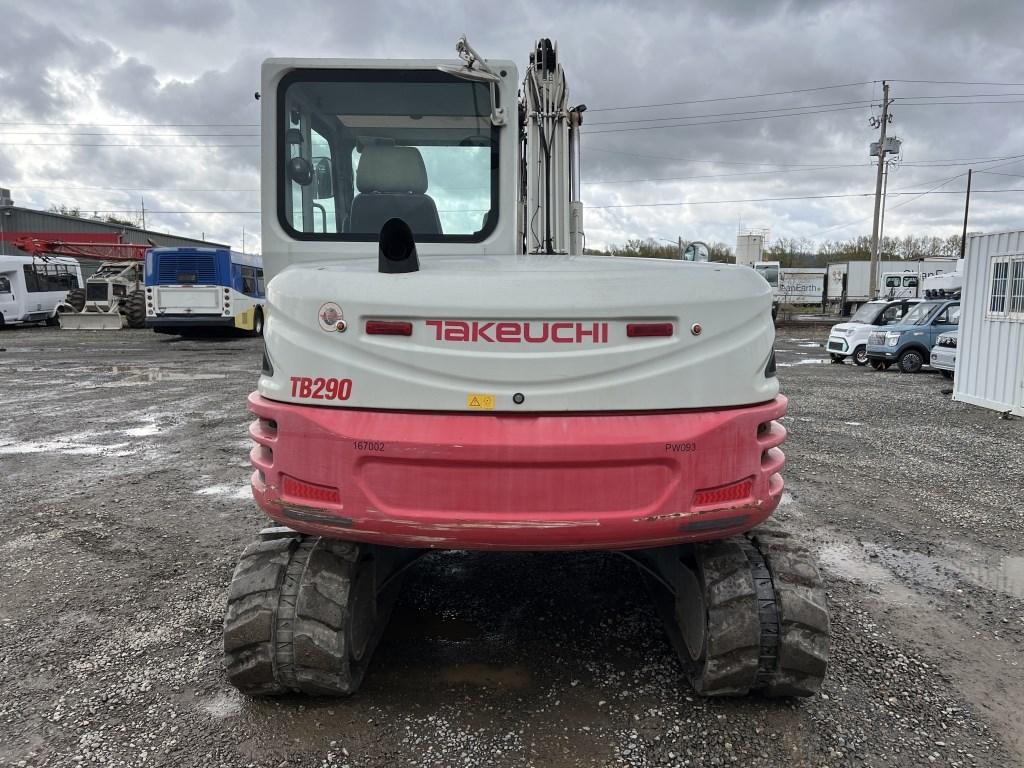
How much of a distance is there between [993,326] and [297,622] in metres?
12.4

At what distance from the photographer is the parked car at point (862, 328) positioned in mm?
18203

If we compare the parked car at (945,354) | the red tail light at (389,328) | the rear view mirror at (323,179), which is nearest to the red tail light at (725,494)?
the red tail light at (389,328)

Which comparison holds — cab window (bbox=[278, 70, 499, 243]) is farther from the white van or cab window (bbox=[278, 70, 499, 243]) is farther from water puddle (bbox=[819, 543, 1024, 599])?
the white van

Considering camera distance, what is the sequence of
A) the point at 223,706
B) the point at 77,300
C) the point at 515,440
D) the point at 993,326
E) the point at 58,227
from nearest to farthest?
1. the point at 515,440
2. the point at 223,706
3. the point at 993,326
4. the point at 77,300
5. the point at 58,227

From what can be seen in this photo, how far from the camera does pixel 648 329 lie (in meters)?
2.68

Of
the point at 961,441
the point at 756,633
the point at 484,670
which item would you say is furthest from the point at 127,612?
the point at 961,441

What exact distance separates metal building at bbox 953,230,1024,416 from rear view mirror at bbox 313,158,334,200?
36.7ft

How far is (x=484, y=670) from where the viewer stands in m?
3.41

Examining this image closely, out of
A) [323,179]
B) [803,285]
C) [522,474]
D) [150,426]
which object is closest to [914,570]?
[522,474]

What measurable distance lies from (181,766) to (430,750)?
941 millimetres

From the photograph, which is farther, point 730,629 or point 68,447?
point 68,447

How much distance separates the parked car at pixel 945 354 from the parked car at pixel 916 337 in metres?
0.97

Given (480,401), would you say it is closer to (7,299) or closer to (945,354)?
(945,354)

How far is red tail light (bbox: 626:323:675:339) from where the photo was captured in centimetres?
267
